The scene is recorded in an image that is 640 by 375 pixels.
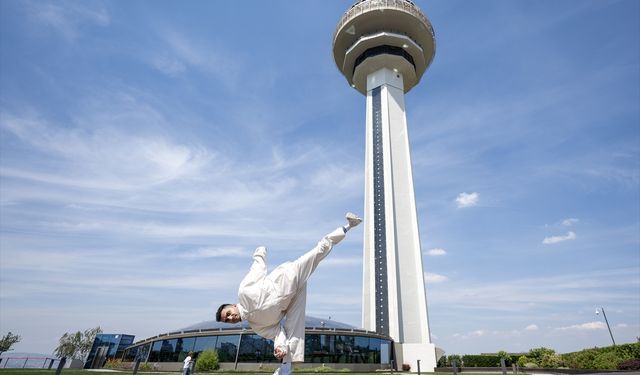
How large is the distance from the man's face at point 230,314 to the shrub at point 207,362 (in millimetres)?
24927

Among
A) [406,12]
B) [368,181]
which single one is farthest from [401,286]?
[406,12]

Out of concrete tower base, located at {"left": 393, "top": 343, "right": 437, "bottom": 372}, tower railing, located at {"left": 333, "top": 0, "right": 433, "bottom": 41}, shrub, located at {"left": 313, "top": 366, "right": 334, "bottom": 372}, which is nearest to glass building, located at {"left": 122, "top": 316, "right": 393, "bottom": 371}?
shrub, located at {"left": 313, "top": 366, "right": 334, "bottom": 372}

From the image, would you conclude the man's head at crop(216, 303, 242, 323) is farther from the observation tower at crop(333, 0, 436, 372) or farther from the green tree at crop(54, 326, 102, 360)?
the green tree at crop(54, 326, 102, 360)

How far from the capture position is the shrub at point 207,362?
24969 millimetres

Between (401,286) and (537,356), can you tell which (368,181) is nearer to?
(401,286)

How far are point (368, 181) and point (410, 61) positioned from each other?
2170cm

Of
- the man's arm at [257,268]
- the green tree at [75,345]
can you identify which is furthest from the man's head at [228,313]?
the green tree at [75,345]

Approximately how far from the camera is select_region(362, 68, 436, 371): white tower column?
115ft

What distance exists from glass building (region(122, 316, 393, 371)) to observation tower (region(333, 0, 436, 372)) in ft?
13.0

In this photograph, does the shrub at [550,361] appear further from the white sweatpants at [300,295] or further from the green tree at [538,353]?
the white sweatpants at [300,295]

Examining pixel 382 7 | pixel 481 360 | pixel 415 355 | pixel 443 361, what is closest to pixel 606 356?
pixel 481 360

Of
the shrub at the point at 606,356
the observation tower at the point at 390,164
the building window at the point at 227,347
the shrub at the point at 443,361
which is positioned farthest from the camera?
the observation tower at the point at 390,164

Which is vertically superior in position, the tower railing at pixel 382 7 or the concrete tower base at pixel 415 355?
the tower railing at pixel 382 7

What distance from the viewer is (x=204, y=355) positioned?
83.6 feet
